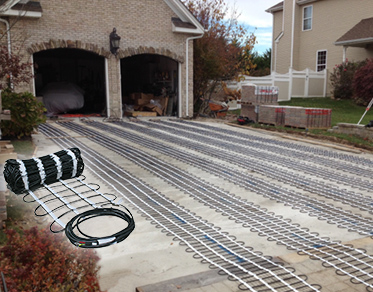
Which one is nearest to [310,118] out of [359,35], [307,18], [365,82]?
[365,82]

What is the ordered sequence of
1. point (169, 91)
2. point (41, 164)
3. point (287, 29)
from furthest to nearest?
1. point (287, 29)
2. point (169, 91)
3. point (41, 164)

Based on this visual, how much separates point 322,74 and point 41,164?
71.6 feet

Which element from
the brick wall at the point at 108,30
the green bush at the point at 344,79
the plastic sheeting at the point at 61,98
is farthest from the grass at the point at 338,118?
the plastic sheeting at the point at 61,98

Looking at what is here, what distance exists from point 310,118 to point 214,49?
21.1 feet

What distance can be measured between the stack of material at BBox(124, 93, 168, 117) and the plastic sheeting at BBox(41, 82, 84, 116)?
225cm

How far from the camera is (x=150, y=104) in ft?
53.8

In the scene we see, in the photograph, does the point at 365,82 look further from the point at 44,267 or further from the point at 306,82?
the point at 44,267

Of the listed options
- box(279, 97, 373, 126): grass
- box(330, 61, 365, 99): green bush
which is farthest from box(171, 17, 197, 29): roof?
box(330, 61, 365, 99): green bush

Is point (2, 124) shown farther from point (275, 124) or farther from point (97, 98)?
point (97, 98)

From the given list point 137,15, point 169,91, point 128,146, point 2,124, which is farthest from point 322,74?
point 2,124

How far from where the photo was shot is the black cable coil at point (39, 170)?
4.35m

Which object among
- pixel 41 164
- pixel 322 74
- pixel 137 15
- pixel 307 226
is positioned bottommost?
pixel 307 226

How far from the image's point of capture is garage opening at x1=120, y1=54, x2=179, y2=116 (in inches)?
643

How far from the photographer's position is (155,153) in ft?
27.6
